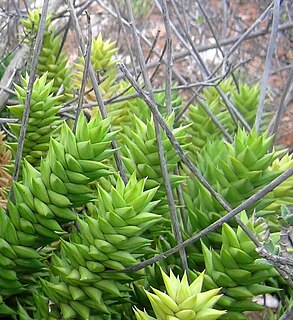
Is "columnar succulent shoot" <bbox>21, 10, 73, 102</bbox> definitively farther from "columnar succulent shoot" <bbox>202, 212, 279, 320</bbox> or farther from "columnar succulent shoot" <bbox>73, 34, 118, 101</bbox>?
"columnar succulent shoot" <bbox>202, 212, 279, 320</bbox>

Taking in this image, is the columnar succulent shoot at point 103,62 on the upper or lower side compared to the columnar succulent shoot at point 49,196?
upper

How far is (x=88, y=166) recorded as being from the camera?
2.31 ft

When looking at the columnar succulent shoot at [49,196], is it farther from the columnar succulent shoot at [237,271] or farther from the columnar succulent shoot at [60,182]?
the columnar succulent shoot at [237,271]

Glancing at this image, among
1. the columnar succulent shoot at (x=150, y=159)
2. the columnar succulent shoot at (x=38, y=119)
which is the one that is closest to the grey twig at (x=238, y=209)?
the columnar succulent shoot at (x=150, y=159)

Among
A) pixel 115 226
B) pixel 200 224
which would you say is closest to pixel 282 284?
pixel 200 224

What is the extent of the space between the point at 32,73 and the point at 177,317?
1.14ft

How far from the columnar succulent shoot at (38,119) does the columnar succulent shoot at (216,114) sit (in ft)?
1.08

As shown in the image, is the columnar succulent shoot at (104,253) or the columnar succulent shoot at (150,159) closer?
the columnar succulent shoot at (104,253)

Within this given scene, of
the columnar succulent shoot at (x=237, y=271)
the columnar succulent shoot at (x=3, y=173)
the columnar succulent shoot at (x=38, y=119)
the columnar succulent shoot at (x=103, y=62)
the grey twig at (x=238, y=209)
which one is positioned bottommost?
the columnar succulent shoot at (x=237, y=271)

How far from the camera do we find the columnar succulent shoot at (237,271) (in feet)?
2.25

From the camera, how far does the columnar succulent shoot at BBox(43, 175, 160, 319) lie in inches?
26.4

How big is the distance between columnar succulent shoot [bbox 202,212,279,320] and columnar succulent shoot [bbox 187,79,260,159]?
1.30 feet

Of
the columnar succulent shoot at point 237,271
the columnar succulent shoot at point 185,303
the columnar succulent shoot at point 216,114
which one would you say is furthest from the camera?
the columnar succulent shoot at point 216,114

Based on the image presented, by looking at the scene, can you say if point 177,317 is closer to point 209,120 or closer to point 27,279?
point 27,279
